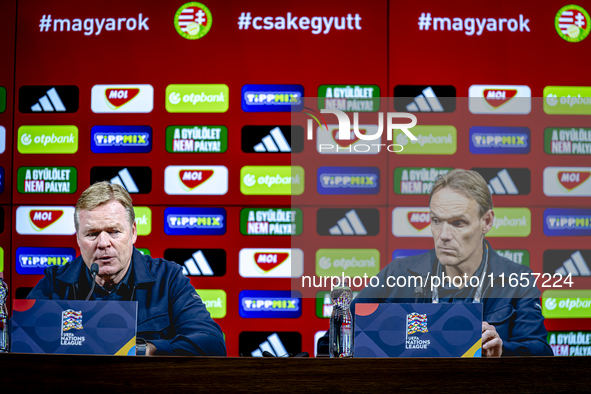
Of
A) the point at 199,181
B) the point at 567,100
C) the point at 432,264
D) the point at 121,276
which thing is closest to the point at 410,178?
the point at 432,264

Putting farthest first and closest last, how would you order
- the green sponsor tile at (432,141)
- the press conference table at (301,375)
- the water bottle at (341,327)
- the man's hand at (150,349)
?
the green sponsor tile at (432,141) → the man's hand at (150,349) → the water bottle at (341,327) → the press conference table at (301,375)

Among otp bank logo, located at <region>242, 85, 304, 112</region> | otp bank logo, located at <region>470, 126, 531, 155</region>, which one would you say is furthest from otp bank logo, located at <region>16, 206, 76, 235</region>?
otp bank logo, located at <region>470, 126, 531, 155</region>

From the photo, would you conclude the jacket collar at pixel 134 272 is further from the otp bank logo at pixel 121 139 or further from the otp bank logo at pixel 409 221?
the otp bank logo at pixel 409 221

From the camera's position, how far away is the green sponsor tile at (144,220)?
232 centimetres

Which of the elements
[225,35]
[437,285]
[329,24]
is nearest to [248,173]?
[225,35]

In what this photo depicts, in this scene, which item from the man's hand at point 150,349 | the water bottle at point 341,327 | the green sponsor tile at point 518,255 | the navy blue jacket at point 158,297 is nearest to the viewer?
the water bottle at point 341,327

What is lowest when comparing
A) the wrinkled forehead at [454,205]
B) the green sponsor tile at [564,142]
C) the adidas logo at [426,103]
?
the wrinkled forehead at [454,205]

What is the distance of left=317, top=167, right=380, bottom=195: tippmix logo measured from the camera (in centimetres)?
228

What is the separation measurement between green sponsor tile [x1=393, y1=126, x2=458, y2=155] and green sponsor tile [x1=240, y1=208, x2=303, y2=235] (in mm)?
691

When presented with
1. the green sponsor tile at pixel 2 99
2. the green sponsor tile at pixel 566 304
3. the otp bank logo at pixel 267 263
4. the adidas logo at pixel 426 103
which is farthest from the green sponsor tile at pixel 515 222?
the green sponsor tile at pixel 2 99

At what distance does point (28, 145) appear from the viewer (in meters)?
2.36

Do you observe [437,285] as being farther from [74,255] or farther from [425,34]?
[74,255]

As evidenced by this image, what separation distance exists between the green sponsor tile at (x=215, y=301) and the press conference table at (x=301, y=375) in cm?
123

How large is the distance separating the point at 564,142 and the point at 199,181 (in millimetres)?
1940
